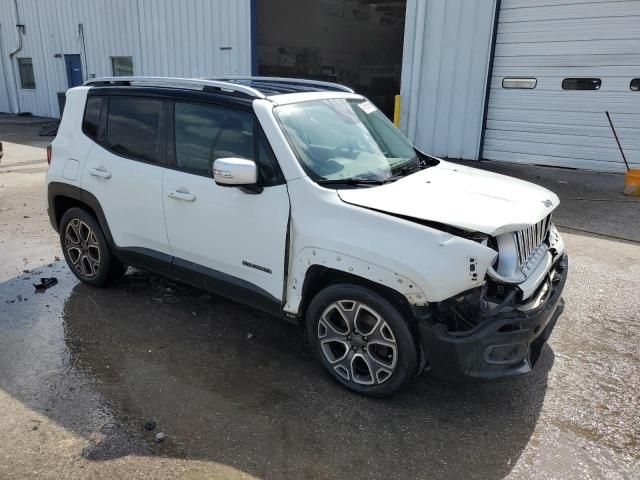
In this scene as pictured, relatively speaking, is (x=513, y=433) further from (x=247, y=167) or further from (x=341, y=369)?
(x=247, y=167)

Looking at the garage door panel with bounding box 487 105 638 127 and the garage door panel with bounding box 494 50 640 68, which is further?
the garage door panel with bounding box 487 105 638 127

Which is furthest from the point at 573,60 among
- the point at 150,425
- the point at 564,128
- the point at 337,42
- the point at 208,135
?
the point at 337,42

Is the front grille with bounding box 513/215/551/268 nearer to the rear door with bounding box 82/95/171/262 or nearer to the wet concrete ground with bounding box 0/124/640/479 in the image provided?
the wet concrete ground with bounding box 0/124/640/479

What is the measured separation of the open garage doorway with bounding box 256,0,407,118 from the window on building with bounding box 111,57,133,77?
468cm

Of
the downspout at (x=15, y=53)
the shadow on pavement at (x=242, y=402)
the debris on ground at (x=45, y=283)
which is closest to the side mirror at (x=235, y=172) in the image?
the shadow on pavement at (x=242, y=402)

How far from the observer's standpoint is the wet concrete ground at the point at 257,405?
267cm

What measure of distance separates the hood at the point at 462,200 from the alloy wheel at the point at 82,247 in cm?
270

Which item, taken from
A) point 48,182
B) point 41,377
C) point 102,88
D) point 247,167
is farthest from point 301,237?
point 48,182

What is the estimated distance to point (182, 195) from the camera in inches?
147

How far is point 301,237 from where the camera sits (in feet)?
10.4

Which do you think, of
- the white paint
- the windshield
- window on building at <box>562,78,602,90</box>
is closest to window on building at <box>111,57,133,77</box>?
window on building at <box>562,78,602,90</box>

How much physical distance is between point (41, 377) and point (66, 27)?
65.4ft

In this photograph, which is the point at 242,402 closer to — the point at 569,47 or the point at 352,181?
the point at 352,181

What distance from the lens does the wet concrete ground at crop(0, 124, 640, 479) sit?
2.67 m
